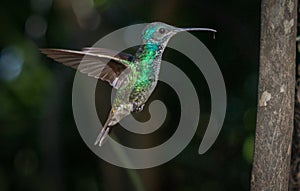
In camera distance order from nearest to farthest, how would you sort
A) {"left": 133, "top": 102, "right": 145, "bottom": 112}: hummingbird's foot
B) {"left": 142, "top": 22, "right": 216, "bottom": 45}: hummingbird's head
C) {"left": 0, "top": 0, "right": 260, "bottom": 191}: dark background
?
{"left": 142, "top": 22, "right": 216, "bottom": 45}: hummingbird's head < {"left": 133, "top": 102, "right": 145, "bottom": 112}: hummingbird's foot < {"left": 0, "top": 0, "right": 260, "bottom": 191}: dark background

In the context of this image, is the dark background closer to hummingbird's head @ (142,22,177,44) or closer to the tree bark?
the tree bark

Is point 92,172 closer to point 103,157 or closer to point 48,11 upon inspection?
point 103,157

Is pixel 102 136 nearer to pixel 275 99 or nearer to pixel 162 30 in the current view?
pixel 162 30

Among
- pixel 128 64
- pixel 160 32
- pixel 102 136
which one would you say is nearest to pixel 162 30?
pixel 160 32

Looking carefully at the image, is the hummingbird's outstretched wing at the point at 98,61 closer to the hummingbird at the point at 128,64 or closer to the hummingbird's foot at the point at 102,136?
the hummingbird at the point at 128,64

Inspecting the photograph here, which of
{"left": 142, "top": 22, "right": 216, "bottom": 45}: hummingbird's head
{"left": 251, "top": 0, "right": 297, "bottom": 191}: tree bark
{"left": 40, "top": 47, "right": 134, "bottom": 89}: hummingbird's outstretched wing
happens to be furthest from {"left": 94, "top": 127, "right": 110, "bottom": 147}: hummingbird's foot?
{"left": 251, "top": 0, "right": 297, "bottom": 191}: tree bark

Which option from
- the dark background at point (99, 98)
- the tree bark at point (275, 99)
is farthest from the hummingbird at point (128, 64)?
the dark background at point (99, 98)
